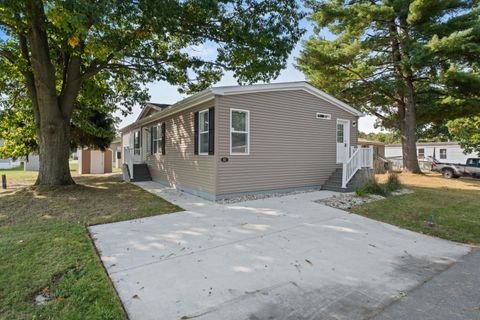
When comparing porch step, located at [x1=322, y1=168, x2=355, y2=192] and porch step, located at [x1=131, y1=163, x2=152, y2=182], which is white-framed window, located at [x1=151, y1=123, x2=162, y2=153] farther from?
porch step, located at [x1=322, y1=168, x2=355, y2=192]

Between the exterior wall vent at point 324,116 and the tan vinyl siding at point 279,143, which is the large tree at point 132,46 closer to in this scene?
the tan vinyl siding at point 279,143

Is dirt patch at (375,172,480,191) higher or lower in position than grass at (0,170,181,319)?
higher

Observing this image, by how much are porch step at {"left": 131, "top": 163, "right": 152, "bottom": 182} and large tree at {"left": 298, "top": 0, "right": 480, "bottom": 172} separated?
10.9 m

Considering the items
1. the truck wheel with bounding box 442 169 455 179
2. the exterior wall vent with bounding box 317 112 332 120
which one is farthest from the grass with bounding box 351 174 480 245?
the truck wheel with bounding box 442 169 455 179

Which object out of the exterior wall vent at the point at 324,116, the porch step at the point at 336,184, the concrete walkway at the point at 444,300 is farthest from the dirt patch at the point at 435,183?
the concrete walkway at the point at 444,300

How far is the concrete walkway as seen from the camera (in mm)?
2496

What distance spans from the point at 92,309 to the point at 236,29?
28.6ft

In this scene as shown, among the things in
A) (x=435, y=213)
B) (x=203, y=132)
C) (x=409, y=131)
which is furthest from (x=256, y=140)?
(x=409, y=131)

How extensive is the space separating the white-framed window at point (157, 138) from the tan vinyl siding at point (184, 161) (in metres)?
0.31

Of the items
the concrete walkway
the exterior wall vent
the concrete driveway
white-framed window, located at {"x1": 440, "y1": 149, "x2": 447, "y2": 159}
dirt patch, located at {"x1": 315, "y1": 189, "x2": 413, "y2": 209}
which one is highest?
the exterior wall vent

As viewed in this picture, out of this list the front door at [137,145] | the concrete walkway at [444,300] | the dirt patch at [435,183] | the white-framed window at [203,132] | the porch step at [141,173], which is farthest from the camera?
the front door at [137,145]

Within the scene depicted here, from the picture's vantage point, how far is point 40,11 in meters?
7.86

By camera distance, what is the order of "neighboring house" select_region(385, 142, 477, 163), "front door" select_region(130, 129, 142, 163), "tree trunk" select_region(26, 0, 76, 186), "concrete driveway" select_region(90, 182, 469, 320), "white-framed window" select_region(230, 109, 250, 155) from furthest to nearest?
1. "neighboring house" select_region(385, 142, 477, 163)
2. "front door" select_region(130, 129, 142, 163)
3. "tree trunk" select_region(26, 0, 76, 186)
4. "white-framed window" select_region(230, 109, 250, 155)
5. "concrete driveway" select_region(90, 182, 469, 320)

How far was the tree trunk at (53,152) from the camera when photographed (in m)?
9.06
